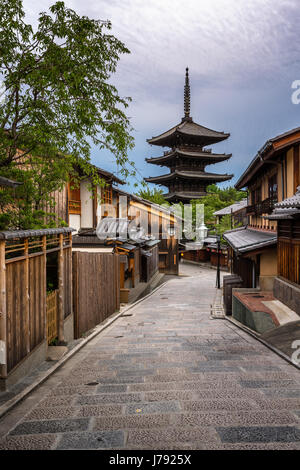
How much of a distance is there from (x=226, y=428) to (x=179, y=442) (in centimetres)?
69

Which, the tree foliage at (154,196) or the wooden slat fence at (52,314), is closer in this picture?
the wooden slat fence at (52,314)

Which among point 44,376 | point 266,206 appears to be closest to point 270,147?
point 266,206

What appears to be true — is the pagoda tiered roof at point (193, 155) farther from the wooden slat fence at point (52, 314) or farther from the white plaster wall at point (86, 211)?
the wooden slat fence at point (52, 314)

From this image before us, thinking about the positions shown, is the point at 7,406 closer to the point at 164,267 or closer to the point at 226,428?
the point at 226,428

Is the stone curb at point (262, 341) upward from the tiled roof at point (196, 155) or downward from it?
downward

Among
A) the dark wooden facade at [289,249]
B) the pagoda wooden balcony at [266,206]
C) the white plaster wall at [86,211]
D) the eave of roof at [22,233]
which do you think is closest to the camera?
the eave of roof at [22,233]

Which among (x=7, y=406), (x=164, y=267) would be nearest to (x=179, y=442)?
(x=7, y=406)

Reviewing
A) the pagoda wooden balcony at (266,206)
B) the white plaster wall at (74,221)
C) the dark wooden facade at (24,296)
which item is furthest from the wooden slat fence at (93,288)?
the pagoda wooden balcony at (266,206)

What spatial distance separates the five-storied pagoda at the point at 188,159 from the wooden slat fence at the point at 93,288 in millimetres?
39792

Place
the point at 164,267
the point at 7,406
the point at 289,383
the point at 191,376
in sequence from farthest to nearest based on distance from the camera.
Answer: the point at 164,267 → the point at 191,376 → the point at 289,383 → the point at 7,406

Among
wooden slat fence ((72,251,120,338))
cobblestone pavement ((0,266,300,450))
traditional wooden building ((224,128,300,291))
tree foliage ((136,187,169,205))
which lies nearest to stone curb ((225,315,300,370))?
cobblestone pavement ((0,266,300,450))

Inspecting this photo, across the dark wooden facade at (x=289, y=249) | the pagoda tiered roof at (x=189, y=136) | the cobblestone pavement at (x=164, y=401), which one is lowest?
the cobblestone pavement at (x=164, y=401)

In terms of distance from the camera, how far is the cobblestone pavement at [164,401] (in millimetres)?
3910

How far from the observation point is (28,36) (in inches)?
274
